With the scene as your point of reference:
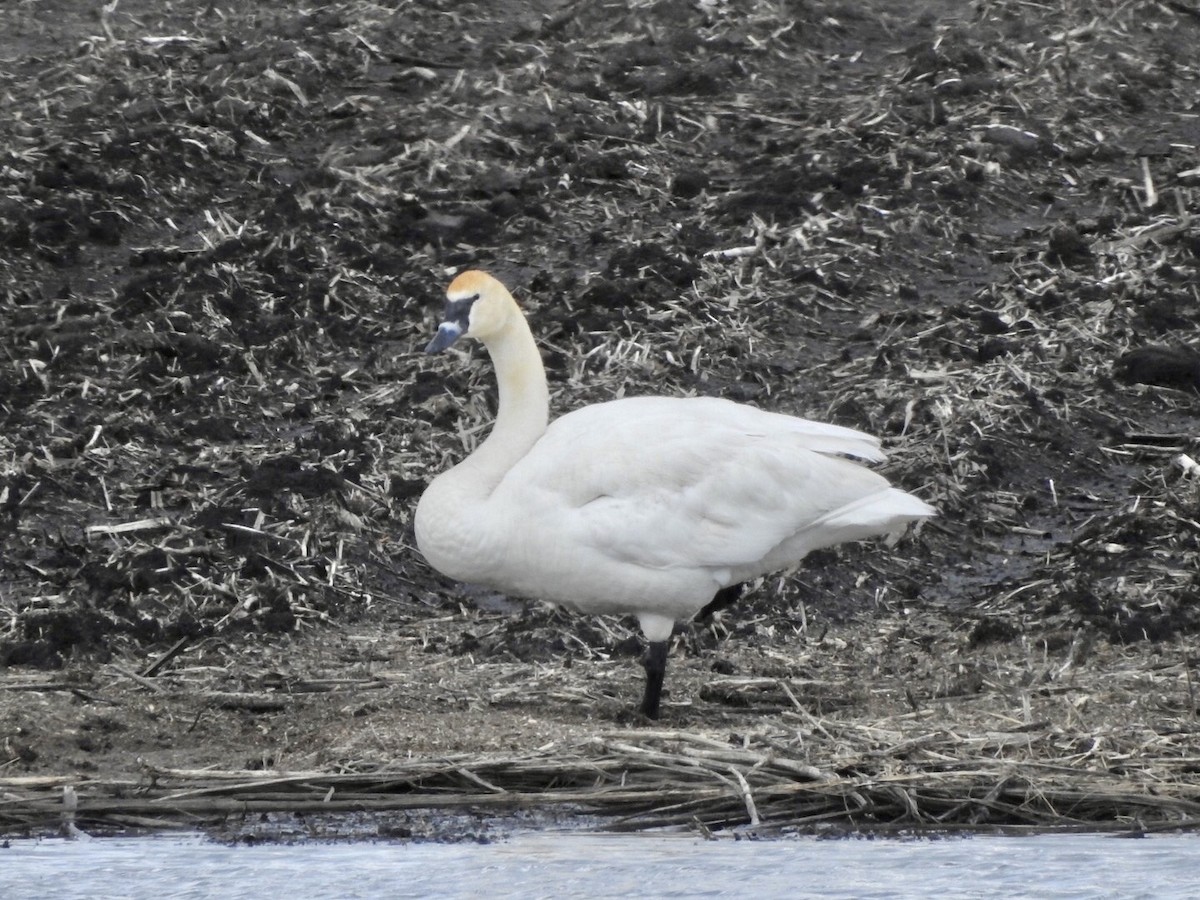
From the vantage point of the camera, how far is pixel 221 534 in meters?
9.08

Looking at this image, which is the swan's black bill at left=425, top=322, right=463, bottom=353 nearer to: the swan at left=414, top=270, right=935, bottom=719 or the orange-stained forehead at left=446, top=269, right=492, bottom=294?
the swan at left=414, top=270, right=935, bottom=719

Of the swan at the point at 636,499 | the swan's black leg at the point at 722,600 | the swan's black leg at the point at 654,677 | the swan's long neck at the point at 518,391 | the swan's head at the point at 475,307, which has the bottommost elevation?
the swan's black leg at the point at 654,677

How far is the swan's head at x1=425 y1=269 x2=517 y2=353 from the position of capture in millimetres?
8078

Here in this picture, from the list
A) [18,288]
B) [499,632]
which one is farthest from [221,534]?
[18,288]

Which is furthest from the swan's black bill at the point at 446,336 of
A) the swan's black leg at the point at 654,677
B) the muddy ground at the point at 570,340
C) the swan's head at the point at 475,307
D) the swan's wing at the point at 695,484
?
the swan's black leg at the point at 654,677

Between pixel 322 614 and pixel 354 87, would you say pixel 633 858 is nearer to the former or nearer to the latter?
pixel 322 614

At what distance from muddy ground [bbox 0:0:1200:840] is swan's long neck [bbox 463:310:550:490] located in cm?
85

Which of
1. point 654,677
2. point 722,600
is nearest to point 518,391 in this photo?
point 722,600

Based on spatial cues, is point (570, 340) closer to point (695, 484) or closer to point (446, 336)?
point (446, 336)

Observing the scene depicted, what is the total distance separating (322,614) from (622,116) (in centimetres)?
515

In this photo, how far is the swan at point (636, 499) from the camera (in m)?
7.52

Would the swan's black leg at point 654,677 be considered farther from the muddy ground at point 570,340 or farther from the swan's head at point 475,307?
the swan's head at point 475,307

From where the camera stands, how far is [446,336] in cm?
803

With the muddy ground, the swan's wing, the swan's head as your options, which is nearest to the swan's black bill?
the swan's head
